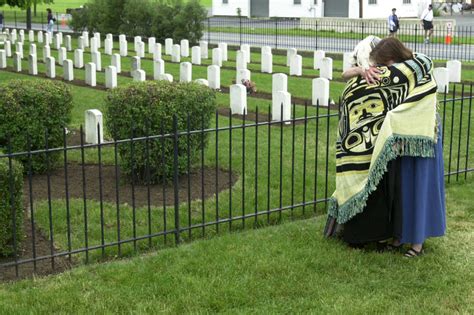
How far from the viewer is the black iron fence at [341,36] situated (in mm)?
24828

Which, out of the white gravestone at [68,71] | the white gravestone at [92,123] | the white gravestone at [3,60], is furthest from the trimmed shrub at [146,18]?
the white gravestone at [92,123]

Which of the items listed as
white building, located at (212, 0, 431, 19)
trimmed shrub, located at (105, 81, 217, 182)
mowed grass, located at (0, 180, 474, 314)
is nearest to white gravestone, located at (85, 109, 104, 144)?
trimmed shrub, located at (105, 81, 217, 182)

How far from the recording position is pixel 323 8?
43.1 meters

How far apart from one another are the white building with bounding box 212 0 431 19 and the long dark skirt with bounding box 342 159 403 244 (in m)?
36.1

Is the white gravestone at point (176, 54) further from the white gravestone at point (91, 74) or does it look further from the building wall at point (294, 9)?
the building wall at point (294, 9)

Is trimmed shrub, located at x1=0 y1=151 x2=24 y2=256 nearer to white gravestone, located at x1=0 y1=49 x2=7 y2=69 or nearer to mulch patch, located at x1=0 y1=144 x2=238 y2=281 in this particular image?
mulch patch, located at x1=0 y1=144 x2=238 y2=281

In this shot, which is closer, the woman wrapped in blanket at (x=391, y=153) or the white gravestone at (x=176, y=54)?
the woman wrapped in blanket at (x=391, y=153)

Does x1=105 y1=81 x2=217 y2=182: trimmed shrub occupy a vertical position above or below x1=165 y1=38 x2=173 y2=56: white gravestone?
below

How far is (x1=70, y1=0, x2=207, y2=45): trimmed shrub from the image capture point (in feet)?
88.6

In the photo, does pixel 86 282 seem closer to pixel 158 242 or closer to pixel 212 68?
pixel 158 242

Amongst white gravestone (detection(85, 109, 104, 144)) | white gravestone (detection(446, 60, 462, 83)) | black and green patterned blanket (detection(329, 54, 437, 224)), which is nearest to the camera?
black and green patterned blanket (detection(329, 54, 437, 224))

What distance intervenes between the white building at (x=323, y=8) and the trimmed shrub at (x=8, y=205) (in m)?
36.5

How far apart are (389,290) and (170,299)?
1.59m

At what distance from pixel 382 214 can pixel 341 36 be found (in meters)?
25.4
